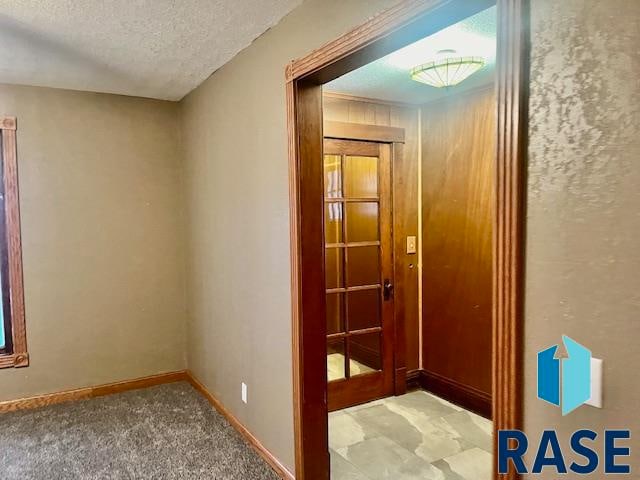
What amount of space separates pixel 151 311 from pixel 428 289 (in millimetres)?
2388

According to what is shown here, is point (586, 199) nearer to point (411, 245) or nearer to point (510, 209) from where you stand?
point (510, 209)

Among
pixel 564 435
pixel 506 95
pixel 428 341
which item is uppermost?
pixel 506 95

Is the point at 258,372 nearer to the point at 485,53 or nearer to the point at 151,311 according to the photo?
the point at 151,311

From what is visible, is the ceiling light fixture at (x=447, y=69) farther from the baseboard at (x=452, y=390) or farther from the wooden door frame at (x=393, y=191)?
the baseboard at (x=452, y=390)

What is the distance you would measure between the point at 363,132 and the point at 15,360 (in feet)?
10.5

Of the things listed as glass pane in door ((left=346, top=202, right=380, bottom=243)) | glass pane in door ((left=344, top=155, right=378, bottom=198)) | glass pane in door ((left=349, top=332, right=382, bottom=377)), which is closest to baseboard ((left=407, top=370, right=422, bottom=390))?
glass pane in door ((left=349, top=332, right=382, bottom=377))

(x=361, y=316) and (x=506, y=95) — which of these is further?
(x=361, y=316)

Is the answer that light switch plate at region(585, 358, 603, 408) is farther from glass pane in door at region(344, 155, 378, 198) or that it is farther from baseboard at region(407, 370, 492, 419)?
glass pane in door at region(344, 155, 378, 198)

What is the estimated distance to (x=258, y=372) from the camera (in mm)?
2900

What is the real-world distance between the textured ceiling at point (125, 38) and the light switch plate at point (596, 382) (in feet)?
6.34

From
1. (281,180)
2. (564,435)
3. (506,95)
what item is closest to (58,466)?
(281,180)

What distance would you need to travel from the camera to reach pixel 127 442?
10.1 feet

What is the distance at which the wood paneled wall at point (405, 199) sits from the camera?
3777mm

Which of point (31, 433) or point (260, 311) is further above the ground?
point (260, 311)
